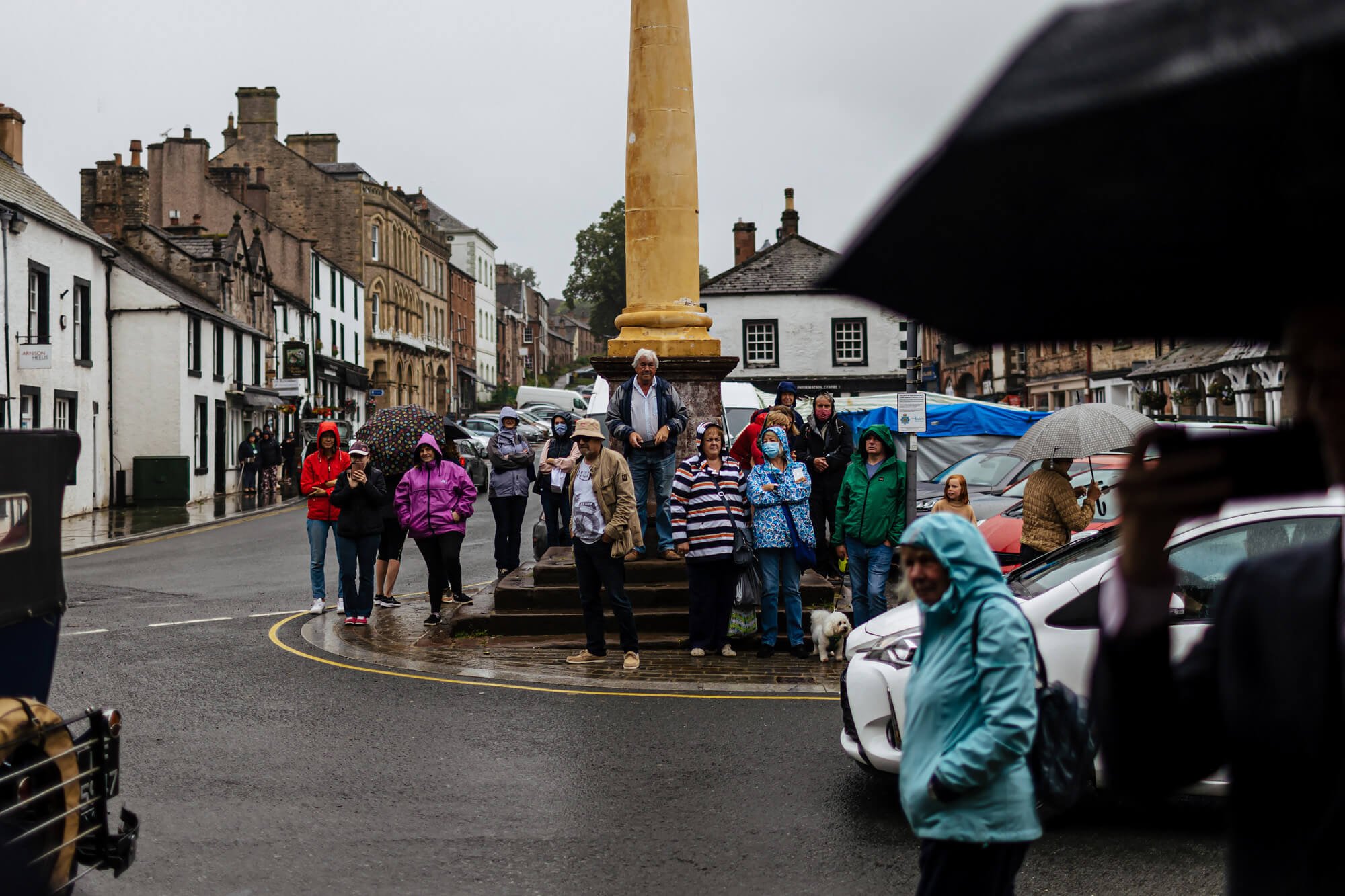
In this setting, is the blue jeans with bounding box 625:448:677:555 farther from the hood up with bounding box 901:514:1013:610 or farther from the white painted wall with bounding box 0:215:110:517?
the white painted wall with bounding box 0:215:110:517

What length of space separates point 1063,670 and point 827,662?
4513 mm

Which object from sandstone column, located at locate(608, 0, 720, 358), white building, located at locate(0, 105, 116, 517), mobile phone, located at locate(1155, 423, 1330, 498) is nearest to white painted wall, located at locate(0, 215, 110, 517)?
white building, located at locate(0, 105, 116, 517)

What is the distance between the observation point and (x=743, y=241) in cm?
5719

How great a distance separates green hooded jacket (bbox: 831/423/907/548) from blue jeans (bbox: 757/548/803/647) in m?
0.69

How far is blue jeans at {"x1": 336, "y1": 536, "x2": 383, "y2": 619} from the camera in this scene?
1256 centimetres

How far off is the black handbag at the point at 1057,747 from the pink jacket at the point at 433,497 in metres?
9.33

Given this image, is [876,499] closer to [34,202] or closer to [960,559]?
[960,559]

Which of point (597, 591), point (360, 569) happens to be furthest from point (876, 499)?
point (360, 569)

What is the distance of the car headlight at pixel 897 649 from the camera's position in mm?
6465

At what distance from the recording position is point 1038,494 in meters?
10.6

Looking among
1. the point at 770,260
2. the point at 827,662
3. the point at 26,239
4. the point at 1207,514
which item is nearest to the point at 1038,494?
the point at 827,662

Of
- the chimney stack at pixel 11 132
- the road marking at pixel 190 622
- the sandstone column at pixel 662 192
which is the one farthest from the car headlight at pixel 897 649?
the chimney stack at pixel 11 132

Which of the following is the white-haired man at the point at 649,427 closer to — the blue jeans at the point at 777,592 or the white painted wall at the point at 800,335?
the blue jeans at the point at 777,592

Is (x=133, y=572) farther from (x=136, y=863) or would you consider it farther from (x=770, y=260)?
(x=770, y=260)
